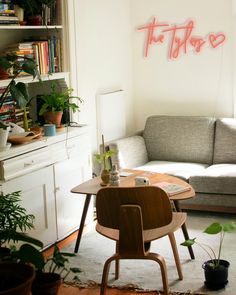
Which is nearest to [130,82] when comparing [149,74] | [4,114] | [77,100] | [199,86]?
[149,74]

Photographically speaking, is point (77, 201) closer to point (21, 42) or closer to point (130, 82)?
point (21, 42)

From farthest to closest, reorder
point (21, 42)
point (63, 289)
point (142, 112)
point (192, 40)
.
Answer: point (142, 112) → point (192, 40) → point (21, 42) → point (63, 289)

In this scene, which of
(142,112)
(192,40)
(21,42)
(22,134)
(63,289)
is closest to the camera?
(63,289)

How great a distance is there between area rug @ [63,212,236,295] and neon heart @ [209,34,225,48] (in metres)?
1.84

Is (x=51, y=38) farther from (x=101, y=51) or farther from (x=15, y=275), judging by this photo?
(x=15, y=275)

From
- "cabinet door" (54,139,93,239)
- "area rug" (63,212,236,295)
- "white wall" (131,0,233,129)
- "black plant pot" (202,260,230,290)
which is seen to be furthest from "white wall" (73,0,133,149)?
"black plant pot" (202,260,230,290)

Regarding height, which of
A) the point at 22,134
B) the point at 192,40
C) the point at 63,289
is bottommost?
the point at 63,289

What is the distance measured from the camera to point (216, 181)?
500cm

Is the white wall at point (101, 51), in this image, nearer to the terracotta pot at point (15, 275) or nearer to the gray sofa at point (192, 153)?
the gray sofa at point (192, 153)

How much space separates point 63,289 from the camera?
3.85 meters

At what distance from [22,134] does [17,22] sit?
84cm

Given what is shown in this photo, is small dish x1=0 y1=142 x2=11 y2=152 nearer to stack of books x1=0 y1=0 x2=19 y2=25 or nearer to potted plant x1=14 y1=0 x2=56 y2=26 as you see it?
stack of books x1=0 y1=0 x2=19 y2=25

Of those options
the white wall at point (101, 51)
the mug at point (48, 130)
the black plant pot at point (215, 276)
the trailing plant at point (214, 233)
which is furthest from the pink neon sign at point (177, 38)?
the black plant pot at point (215, 276)

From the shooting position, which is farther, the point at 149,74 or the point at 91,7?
the point at 149,74
